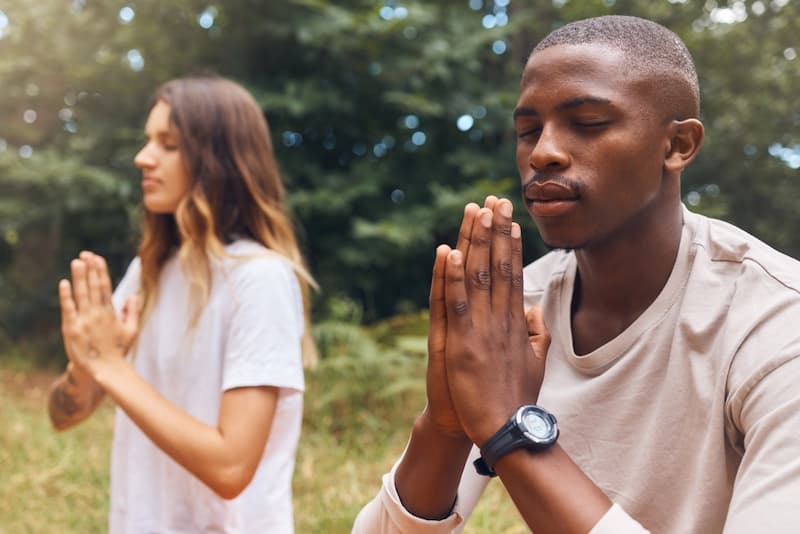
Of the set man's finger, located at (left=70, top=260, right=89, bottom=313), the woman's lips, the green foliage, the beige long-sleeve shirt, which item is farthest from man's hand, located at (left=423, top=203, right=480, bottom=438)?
the green foliage

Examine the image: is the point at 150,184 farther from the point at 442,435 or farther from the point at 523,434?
the point at 523,434

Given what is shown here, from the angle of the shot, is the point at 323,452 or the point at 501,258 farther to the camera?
the point at 323,452

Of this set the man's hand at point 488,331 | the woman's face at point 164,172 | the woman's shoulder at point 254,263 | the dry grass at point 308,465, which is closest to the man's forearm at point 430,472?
the man's hand at point 488,331

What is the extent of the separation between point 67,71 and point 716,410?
8.28m

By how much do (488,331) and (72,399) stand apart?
177cm

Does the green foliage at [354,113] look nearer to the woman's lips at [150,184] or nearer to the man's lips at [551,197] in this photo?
the woman's lips at [150,184]

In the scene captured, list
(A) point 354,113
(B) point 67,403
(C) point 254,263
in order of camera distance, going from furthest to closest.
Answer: (A) point 354,113 → (B) point 67,403 → (C) point 254,263

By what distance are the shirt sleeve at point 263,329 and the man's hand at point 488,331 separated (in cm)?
→ 98

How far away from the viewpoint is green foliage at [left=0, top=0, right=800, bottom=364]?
21.4 feet

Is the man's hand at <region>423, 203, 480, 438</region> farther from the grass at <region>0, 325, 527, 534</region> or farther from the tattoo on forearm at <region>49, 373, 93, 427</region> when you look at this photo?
the grass at <region>0, 325, 527, 534</region>

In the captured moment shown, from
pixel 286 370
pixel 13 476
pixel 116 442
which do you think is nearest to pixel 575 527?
pixel 286 370

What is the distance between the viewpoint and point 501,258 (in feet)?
4.11

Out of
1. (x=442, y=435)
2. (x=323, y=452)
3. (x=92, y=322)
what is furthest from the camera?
(x=323, y=452)

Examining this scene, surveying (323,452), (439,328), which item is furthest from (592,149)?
(323,452)
